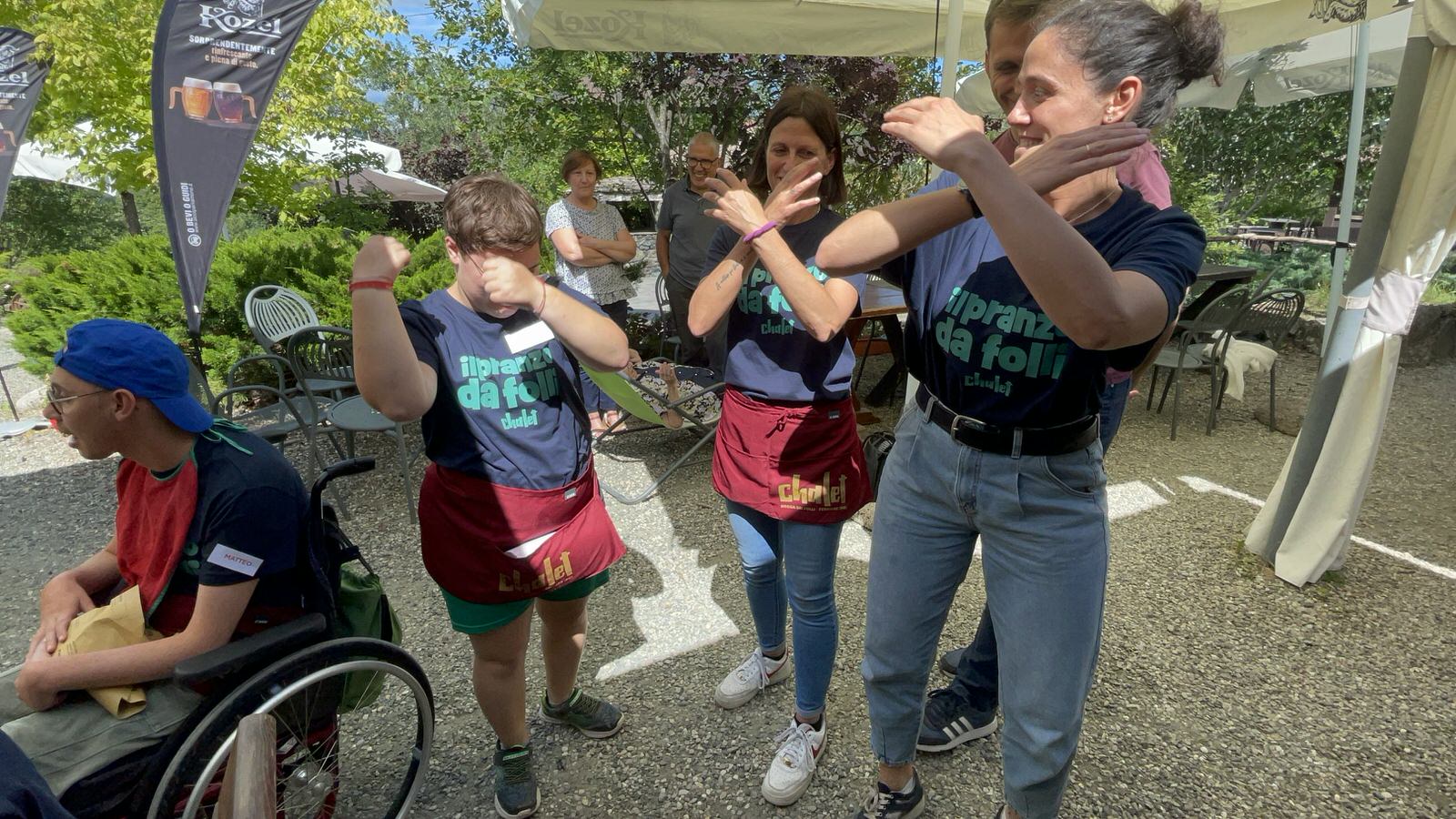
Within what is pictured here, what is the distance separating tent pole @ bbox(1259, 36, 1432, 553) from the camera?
280 centimetres

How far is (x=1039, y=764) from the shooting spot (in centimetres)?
140

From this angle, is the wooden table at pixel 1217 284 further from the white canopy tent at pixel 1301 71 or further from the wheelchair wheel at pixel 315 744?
the wheelchair wheel at pixel 315 744

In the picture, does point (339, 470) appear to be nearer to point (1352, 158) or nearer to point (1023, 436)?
point (1023, 436)

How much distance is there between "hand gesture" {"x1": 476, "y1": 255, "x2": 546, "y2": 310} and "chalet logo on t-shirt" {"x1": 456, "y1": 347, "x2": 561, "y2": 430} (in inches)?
7.7

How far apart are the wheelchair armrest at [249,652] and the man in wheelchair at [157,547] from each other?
0.24ft

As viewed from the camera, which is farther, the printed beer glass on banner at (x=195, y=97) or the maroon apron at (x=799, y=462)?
the printed beer glass on banner at (x=195, y=97)

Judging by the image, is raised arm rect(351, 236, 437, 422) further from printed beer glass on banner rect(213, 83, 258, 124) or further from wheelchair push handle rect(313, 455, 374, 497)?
printed beer glass on banner rect(213, 83, 258, 124)

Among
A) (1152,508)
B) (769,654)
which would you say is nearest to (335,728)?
(769,654)

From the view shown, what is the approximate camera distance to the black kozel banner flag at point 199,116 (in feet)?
10.1

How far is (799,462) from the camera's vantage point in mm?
1896

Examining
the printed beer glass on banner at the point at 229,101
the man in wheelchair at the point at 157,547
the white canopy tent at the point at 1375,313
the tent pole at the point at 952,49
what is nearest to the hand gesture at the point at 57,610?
the man in wheelchair at the point at 157,547

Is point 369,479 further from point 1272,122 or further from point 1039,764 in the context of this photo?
point 1272,122

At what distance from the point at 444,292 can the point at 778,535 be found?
43.3 inches

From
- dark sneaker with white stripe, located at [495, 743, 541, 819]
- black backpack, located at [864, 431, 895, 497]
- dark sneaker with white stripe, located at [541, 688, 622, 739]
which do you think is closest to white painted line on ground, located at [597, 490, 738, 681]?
dark sneaker with white stripe, located at [541, 688, 622, 739]
